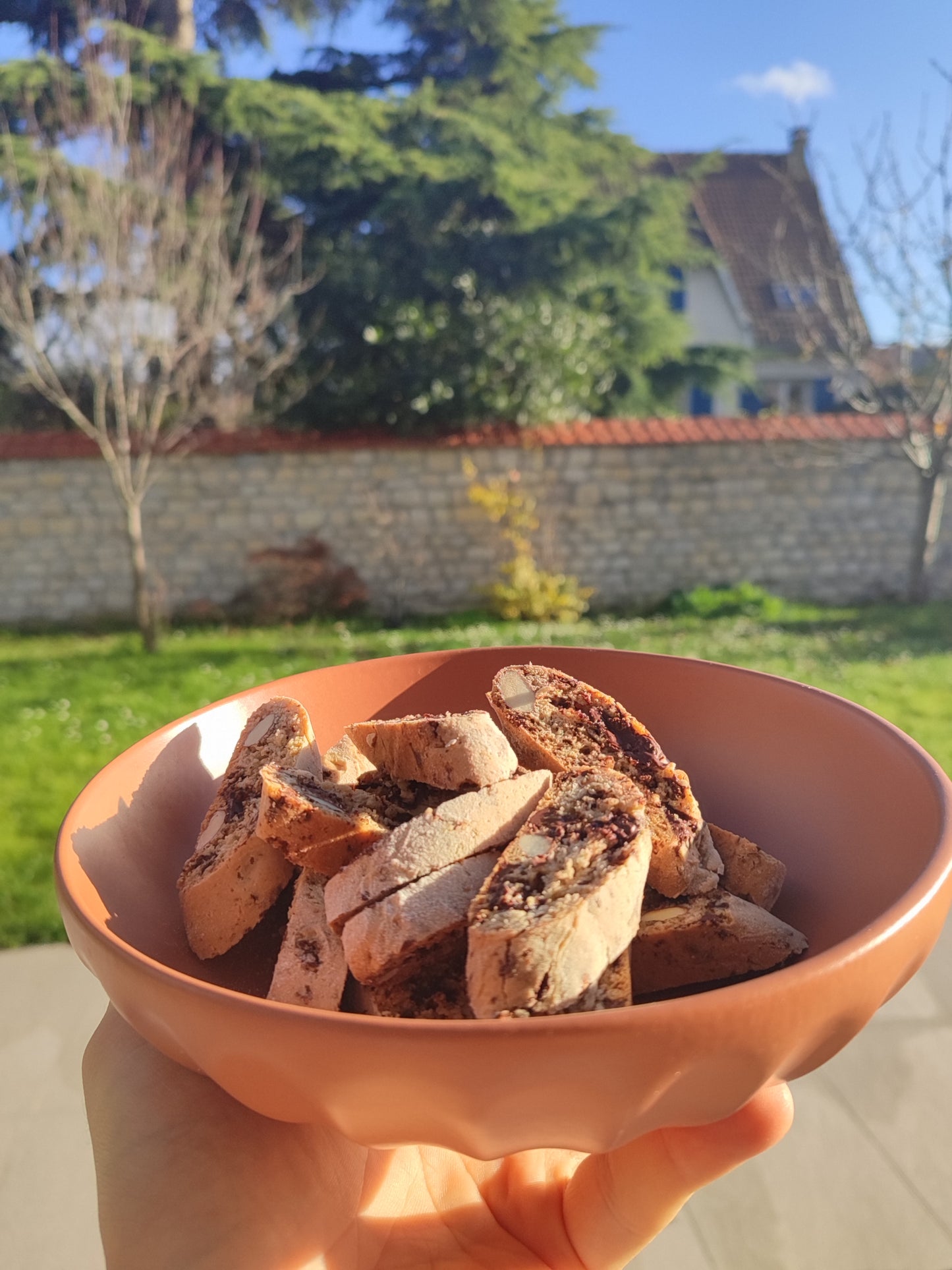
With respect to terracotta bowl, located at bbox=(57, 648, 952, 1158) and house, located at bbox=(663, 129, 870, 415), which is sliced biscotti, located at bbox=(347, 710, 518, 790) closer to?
terracotta bowl, located at bbox=(57, 648, 952, 1158)

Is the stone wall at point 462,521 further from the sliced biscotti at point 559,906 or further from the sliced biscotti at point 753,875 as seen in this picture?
the sliced biscotti at point 559,906

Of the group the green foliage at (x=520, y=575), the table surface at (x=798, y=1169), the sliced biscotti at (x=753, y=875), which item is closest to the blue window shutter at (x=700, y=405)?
the green foliage at (x=520, y=575)

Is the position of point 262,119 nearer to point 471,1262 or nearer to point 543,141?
point 543,141

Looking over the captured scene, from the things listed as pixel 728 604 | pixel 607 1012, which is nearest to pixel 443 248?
pixel 728 604

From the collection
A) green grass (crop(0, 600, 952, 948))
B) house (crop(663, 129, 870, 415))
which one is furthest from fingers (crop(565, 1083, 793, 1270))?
house (crop(663, 129, 870, 415))

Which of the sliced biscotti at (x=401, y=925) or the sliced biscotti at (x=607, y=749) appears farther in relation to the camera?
the sliced biscotti at (x=607, y=749)

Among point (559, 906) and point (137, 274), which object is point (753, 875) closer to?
point (559, 906)
